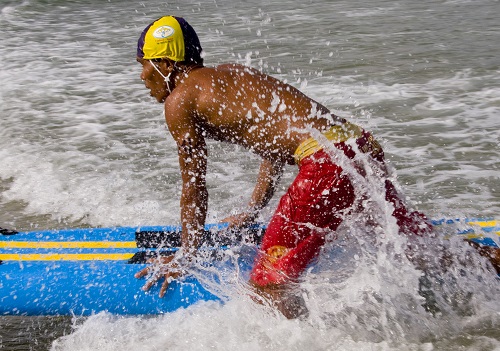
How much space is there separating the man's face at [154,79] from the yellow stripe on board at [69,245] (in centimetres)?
97

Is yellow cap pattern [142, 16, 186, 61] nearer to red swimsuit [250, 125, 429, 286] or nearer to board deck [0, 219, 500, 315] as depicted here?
red swimsuit [250, 125, 429, 286]

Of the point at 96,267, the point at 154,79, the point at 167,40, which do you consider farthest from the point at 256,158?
the point at 167,40

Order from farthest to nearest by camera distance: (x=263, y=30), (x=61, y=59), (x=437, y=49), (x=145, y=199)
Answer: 1. (x=263, y=30)
2. (x=61, y=59)
3. (x=437, y=49)
4. (x=145, y=199)

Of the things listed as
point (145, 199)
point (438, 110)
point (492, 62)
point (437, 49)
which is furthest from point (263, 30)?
point (145, 199)

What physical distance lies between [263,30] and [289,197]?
347 inches

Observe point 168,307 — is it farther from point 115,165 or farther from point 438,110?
point 438,110

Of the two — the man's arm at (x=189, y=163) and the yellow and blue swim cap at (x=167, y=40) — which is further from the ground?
the yellow and blue swim cap at (x=167, y=40)

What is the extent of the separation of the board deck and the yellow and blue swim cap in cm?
108

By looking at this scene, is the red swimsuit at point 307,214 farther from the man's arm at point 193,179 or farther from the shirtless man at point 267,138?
the man's arm at point 193,179

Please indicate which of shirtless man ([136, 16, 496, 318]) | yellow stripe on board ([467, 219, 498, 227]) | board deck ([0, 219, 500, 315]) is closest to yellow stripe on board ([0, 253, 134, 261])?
board deck ([0, 219, 500, 315])

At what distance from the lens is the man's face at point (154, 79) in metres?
3.25

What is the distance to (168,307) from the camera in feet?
11.2

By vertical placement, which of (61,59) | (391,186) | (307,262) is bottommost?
(61,59)

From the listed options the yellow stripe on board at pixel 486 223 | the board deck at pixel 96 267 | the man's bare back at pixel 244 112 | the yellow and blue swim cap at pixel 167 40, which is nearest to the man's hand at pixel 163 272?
the board deck at pixel 96 267
